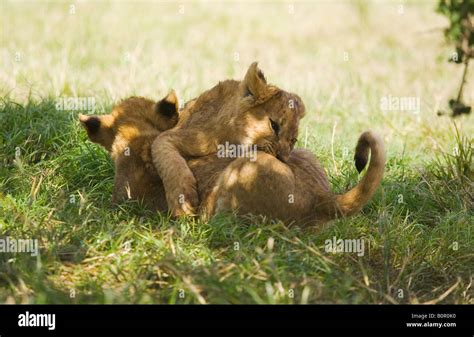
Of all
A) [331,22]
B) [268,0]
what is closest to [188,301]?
[331,22]

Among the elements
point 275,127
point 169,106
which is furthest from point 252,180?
point 169,106

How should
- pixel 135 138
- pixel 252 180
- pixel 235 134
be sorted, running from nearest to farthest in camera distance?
pixel 252 180
pixel 235 134
pixel 135 138

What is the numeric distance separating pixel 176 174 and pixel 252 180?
0.64 metres

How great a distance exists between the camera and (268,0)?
61.3 ft

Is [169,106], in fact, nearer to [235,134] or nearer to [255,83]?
[235,134]

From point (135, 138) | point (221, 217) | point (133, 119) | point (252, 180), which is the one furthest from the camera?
point (133, 119)

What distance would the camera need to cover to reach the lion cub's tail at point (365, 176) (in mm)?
6074

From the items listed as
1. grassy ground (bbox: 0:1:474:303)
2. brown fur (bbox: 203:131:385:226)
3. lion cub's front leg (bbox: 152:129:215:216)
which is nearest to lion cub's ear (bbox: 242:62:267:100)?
brown fur (bbox: 203:131:385:226)

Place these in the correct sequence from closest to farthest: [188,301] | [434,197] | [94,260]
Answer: [188,301]
[94,260]
[434,197]

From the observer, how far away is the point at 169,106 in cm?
681

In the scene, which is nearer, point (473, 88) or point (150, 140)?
point (150, 140)

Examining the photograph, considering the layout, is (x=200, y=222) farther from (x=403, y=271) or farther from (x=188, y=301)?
(x=403, y=271)

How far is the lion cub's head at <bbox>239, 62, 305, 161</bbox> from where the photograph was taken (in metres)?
6.32
